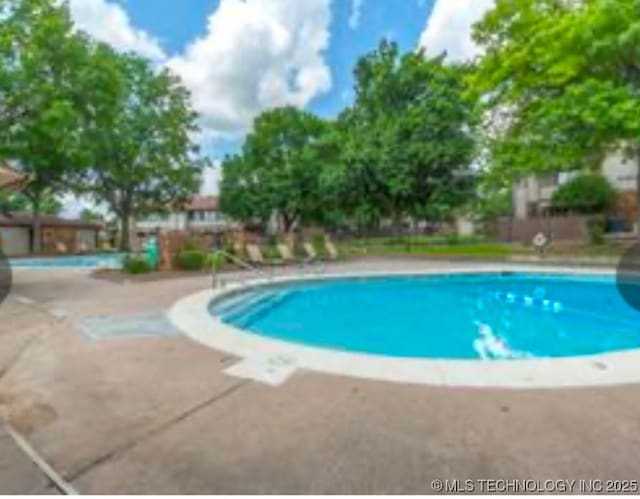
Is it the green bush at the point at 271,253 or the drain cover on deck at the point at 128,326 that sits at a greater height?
the green bush at the point at 271,253

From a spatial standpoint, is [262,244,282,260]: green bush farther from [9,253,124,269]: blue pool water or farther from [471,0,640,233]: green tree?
[471,0,640,233]: green tree

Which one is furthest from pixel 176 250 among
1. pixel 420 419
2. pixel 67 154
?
pixel 420 419

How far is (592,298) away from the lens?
12000mm

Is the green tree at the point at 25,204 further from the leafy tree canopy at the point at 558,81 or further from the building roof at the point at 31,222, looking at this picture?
the leafy tree canopy at the point at 558,81

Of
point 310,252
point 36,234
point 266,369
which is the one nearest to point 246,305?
point 266,369

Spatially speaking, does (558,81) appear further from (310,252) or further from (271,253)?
(271,253)

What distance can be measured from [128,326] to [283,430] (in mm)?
4553

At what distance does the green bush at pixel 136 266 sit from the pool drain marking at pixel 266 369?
34.7ft

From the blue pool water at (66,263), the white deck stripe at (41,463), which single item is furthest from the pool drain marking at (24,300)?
the blue pool water at (66,263)

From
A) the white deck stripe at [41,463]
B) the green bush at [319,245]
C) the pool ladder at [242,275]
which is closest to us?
the white deck stripe at [41,463]

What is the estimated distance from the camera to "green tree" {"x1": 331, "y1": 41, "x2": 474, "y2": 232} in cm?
2361

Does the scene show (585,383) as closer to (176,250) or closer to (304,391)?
(304,391)

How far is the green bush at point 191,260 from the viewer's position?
15.6m

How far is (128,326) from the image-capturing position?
702cm
